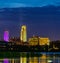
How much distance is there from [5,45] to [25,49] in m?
8.30

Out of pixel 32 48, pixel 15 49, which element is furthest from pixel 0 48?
pixel 32 48

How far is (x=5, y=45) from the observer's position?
157 metres

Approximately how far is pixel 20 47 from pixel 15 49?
8455 millimetres

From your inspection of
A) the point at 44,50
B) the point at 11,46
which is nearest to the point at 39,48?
the point at 44,50

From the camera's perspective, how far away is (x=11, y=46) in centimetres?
15725

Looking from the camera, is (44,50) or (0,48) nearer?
(0,48)

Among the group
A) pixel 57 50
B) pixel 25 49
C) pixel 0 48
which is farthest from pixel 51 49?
pixel 0 48

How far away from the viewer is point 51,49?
163000 mm

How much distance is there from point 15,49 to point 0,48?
303 inches

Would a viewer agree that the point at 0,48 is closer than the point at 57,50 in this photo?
Yes

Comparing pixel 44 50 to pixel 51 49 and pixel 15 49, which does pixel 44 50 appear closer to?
pixel 51 49

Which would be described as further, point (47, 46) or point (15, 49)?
point (47, 46)

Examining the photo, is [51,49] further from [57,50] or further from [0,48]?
[0,48]

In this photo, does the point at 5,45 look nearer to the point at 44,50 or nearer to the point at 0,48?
the point at 0,48
